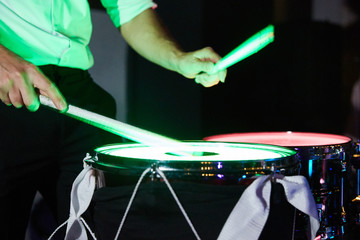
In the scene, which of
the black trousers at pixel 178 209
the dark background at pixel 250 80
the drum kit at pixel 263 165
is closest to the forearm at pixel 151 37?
the drum kit at pixel 263 165

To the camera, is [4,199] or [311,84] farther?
[311,84]

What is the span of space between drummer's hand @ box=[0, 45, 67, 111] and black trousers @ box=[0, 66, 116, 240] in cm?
13

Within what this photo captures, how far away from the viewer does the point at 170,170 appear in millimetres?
850

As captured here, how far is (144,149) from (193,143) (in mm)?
129

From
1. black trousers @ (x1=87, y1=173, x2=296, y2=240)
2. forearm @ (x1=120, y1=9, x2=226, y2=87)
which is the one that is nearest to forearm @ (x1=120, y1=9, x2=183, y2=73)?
forearm @ (x1=120, y1=9, x2=226, y2=87)

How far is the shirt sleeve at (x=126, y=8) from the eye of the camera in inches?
55.7

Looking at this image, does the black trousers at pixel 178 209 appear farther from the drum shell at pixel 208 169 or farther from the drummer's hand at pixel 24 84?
the drummer's hand at pixel 24 84

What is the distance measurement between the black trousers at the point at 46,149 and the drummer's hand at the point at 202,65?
25cm

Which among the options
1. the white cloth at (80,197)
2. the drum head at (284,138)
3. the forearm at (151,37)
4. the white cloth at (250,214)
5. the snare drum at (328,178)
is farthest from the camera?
the drum head at (284,138)

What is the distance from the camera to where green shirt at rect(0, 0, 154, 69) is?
1.09 metres

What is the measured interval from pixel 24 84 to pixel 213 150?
1.60 ft

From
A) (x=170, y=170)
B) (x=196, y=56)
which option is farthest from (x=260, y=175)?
(x=196, y=56)

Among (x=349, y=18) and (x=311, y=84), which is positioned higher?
(x=349, y=18)

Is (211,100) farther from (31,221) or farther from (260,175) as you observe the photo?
(260,175)
